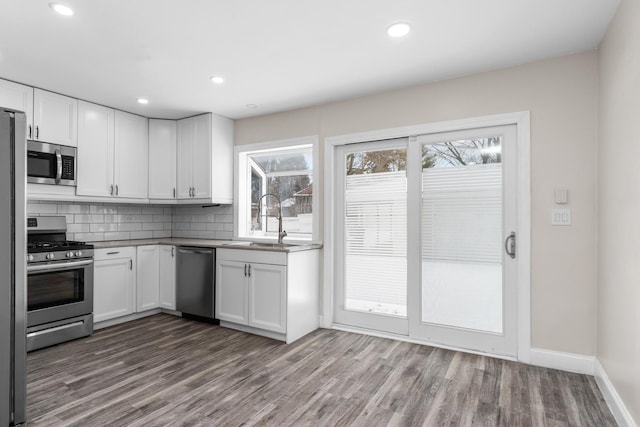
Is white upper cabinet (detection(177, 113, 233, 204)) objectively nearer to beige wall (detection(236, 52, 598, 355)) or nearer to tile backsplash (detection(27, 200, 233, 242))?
tile backsplash (detection(27, 200, 233, 242))

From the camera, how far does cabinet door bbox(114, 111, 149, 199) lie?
4.12 m

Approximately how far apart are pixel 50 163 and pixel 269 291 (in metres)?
2.42

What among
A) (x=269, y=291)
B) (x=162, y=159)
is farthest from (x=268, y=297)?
(x=162, y=159)

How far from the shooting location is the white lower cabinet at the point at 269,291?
3387 mm

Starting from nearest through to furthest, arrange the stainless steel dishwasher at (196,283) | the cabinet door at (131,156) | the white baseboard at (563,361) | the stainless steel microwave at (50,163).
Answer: the white baseboard at (563,361) → the stainless steel microwave at (50,163) → the stainless steel dishwasher at (196,283) → the cabinet door at (131,156)

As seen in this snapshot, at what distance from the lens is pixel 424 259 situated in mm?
3293

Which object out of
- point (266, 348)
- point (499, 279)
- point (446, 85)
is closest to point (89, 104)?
point (266, 348)

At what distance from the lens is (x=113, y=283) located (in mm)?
3807

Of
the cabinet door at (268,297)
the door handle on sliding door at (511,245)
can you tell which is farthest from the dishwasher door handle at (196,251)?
the door handle on sliding door at (511,245)

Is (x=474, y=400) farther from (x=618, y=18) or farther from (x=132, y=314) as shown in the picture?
(x=132, y=314)

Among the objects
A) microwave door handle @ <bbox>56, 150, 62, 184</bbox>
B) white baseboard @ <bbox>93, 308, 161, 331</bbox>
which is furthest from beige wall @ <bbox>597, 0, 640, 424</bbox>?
microwave door handle @ <bbox>56, 150, 62, 184</bbox>

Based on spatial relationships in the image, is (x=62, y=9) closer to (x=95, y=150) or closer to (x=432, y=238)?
(x=95, y=150)

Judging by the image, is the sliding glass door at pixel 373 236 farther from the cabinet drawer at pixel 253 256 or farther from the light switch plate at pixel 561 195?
the light switch plate at pixel 561 195

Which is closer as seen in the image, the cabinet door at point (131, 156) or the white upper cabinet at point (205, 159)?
the cabinet door at point (131, 156)
